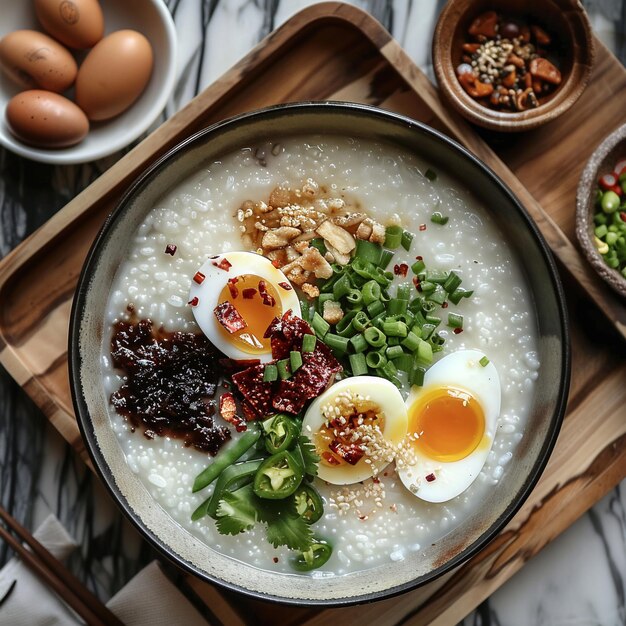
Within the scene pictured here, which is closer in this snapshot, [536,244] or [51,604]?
[536,244]

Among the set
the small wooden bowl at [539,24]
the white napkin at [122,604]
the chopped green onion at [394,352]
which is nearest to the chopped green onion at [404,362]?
the chopped green onion at [394,352]

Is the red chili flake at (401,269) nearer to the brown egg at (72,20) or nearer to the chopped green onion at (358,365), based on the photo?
the chopped green onion at (358,365)

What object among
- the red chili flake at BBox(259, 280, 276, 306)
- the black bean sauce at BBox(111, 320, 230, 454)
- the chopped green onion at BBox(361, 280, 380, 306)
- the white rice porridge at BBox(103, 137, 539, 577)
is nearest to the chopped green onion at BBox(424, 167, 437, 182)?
the white rice porridge at BBox(103, 137, 539, 577)

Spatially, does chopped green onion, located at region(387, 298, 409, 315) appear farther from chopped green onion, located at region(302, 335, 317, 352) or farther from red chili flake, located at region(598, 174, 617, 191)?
red chili flake, located at region(598, 174, 617, 191)

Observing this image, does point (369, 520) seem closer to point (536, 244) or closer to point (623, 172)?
point (536, 244)

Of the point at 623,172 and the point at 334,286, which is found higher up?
the point at 334,286

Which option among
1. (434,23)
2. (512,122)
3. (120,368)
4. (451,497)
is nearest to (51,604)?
(120,368)

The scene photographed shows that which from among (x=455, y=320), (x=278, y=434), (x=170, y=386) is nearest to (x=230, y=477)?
(x=278, y=434)
